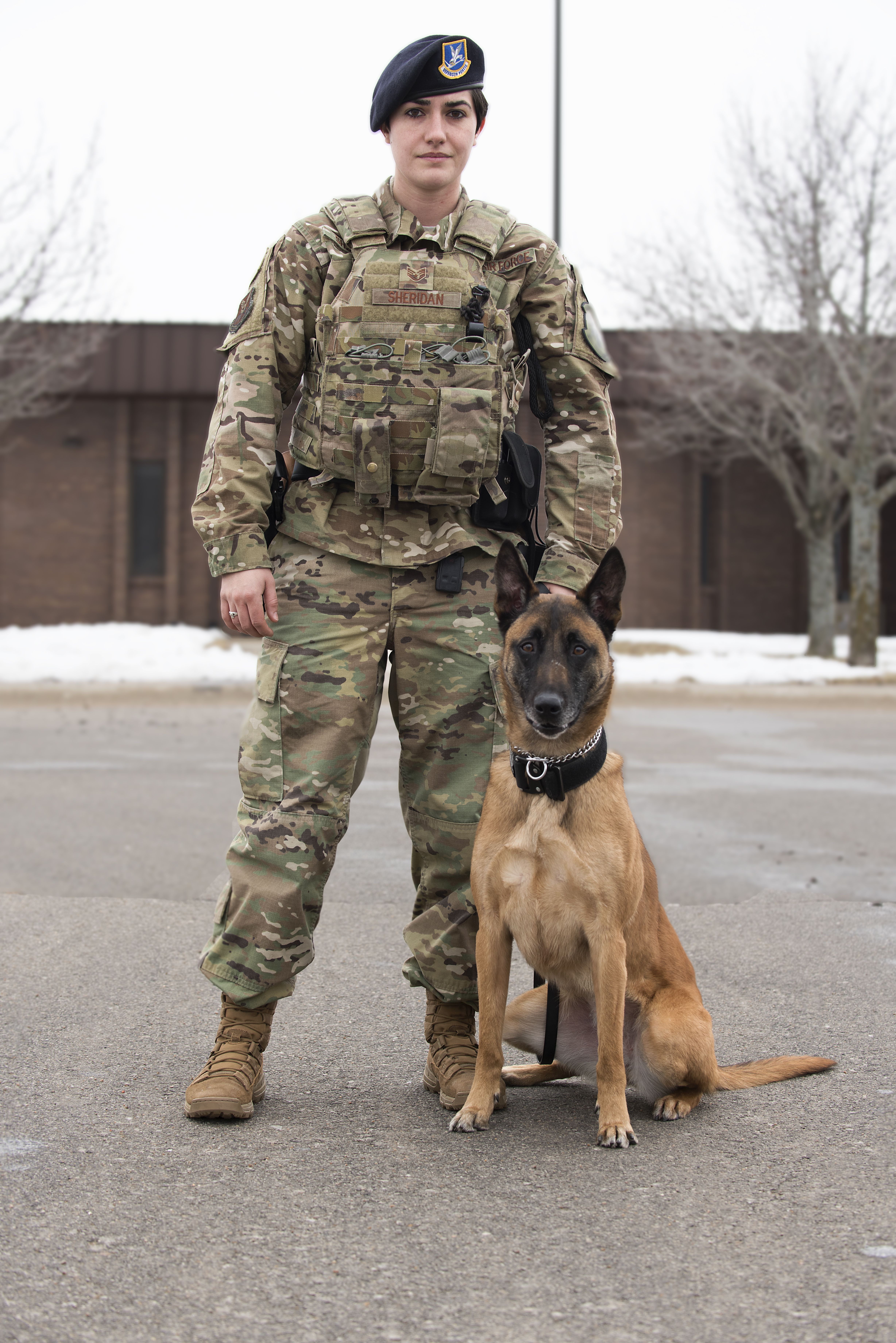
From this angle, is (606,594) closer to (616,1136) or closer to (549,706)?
(549,706)

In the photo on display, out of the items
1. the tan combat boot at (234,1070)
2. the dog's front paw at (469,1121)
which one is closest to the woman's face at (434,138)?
the tan combat boot at (234,1070)

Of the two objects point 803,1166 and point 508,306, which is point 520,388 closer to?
point 508,306

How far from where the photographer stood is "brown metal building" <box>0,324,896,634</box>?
27656 mm

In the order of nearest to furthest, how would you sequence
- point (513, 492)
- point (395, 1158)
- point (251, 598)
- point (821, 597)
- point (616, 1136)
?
point (395, 1158) → point (616, 1136) → point (251, 598) → point (513, 492) → point (821, 597)

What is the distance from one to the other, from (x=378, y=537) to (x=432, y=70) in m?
1.18

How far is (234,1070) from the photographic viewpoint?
326 cm

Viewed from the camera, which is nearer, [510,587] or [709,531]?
[510,587]

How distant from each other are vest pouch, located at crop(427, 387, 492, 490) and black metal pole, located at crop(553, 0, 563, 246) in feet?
51.7

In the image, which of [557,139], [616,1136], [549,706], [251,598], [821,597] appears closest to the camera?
[616,1136]

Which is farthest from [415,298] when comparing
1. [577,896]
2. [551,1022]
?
[551,1022]

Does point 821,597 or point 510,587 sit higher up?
point 821,597

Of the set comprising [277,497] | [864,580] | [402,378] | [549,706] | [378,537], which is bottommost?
[549,706]

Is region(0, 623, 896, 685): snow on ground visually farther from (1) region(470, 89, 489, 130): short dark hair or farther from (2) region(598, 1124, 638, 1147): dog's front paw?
(2) region(598, 1124, 638, 1147): dog's front paw

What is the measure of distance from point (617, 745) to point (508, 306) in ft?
26.8
